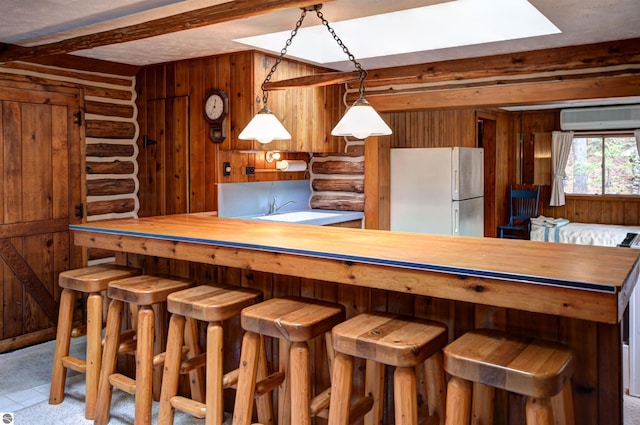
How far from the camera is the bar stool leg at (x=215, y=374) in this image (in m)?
2.55

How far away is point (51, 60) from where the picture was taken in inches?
181

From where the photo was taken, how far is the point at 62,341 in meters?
3.34

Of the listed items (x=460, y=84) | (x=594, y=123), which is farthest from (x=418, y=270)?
(x=594, y=123)

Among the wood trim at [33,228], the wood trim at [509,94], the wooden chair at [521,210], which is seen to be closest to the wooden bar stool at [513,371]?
the wood trim at [509,94]

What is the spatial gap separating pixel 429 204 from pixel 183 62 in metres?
2.79

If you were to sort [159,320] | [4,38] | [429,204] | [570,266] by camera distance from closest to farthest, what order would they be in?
[570,266], [159,320], [4,38], [429,204]

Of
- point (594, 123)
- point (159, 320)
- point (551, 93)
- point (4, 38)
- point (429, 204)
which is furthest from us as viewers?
point (594, 123)

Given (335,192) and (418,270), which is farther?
(335,192)

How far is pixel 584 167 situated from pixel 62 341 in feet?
27.6

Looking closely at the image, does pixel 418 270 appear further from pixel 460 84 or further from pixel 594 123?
pixel 594 123

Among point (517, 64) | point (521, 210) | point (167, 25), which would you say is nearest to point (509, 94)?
point (517, 64)

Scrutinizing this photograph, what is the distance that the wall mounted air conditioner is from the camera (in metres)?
8.17

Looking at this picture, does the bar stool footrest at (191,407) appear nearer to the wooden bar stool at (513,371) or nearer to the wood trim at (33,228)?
the wooden bar stool at (513,371)

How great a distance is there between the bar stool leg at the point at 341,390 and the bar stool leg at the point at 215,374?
64 cm
